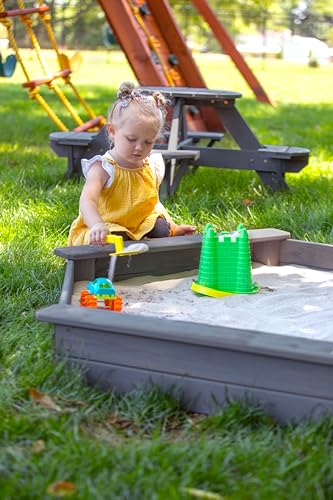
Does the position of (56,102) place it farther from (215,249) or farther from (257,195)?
(215,249)

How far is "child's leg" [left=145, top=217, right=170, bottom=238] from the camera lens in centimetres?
417

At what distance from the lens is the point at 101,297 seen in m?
3.24

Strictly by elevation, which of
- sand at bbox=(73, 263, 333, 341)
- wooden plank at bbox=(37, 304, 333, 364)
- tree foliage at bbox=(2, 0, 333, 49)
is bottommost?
sand at bbox=(73, 263, 333, 341)

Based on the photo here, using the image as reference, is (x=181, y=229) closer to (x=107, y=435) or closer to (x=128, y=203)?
(x=128, y=203)

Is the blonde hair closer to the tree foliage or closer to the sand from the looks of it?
the sand

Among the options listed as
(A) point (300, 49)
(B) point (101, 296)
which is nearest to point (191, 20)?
(A) point (300, 49)

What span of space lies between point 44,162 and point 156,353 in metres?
4.41

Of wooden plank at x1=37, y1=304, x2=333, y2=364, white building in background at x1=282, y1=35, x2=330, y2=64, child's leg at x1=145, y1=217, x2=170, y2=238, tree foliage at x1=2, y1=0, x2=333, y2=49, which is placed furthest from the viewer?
white building in background at x1=282, y1=35, x2=330, y2=64

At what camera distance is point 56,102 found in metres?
12.2

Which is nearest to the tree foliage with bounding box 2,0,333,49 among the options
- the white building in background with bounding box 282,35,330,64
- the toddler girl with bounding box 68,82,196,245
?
the white building in background with bounding box 282,35,330,64

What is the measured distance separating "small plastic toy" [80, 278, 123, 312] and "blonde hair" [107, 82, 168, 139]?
89 centimetres

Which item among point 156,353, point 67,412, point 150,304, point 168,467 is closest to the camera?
point 168,467

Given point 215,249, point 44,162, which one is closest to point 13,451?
point 215,249

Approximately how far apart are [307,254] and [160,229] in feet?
2.33
